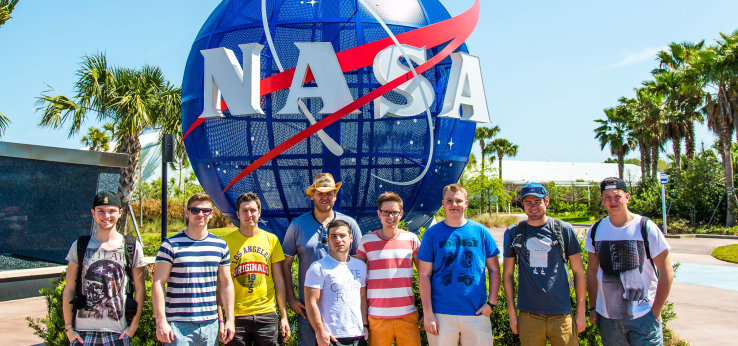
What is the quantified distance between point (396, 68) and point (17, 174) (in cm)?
935

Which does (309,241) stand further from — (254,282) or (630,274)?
(630,274)

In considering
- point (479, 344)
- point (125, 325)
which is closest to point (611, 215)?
point (479, 344)

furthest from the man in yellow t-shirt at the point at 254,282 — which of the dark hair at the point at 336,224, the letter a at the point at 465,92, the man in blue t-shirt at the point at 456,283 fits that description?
the letter a at the point at 465,92

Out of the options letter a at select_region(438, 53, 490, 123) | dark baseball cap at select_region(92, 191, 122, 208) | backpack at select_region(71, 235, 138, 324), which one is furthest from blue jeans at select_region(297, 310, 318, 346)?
letter a at select_region(438, 53, 490, 123)

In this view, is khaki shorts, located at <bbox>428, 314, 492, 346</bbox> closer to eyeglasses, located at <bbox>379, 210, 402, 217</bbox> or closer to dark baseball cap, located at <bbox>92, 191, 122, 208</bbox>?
eyeglasses, located at <bbox>379, 210, 402, 217</bbox>

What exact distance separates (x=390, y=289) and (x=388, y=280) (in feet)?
0.21

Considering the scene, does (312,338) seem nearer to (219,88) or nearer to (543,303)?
(543,303)

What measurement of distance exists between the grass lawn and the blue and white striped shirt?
591 inches

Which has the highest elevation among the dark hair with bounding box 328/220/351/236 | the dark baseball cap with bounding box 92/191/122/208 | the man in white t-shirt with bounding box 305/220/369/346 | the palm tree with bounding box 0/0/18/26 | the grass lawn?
the palm tree with bounding box 0/0/18/26

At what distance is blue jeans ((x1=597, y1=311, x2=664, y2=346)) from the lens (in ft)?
13.0

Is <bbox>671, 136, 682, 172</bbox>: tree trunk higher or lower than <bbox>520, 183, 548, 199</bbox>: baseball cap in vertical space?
higher

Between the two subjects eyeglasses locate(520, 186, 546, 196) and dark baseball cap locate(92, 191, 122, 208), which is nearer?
dark baseball cap locate(92, 191, 122, 208)

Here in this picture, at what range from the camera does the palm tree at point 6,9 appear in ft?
45.1

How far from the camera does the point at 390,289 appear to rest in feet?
13.2
